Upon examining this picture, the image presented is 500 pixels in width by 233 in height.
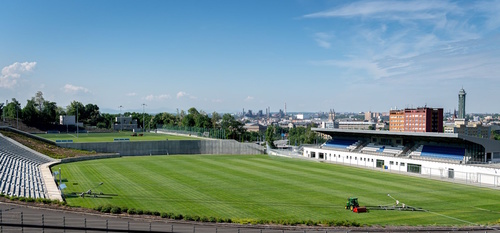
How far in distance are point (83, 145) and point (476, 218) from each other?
71208 millimetres

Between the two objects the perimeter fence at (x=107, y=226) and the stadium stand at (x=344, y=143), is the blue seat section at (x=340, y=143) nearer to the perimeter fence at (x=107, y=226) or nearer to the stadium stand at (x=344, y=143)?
the stadium stand at (x=344, y=143)

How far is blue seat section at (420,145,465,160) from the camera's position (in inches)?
2323

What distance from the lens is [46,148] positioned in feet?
247

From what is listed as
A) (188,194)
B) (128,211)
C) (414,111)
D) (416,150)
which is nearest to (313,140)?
(414,111)

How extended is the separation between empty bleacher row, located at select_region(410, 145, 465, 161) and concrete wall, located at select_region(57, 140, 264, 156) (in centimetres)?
3788

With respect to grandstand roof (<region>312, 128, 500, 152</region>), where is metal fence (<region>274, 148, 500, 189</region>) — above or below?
below

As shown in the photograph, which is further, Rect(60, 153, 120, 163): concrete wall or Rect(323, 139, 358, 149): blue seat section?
Rect(323, 139, 358, 149): blue seat section

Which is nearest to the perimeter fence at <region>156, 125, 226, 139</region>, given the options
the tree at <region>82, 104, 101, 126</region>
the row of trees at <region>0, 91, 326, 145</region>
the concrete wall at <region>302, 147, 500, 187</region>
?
the row of trees at <region>0, 91, 326, 145</region>

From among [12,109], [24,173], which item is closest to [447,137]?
[24,173]

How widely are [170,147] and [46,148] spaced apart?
2558cm

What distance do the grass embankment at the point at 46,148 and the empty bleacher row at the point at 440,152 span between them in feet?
195

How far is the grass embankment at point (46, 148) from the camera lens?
71.9 m

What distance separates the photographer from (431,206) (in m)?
37.3

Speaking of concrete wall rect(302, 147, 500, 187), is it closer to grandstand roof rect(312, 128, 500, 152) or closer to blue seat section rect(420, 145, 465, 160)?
blue seat section rect(420, 145, 465, 160)
